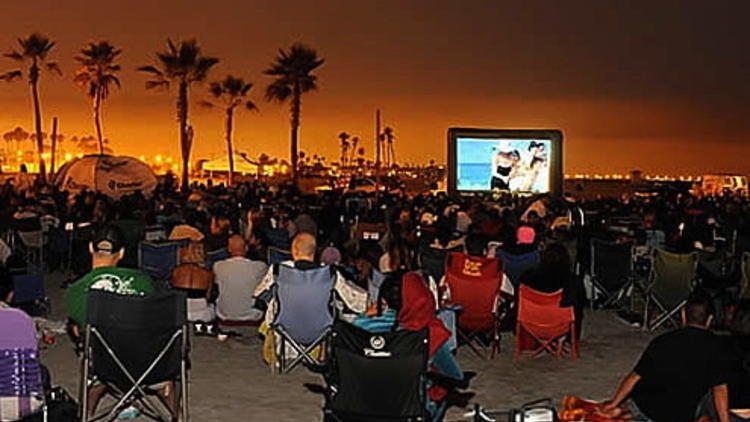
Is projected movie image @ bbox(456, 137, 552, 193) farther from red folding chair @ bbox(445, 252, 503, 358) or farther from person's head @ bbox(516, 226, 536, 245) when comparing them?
red folding chair @ bbox(445, 252, 503, 358)

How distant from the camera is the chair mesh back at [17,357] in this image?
19.4ft

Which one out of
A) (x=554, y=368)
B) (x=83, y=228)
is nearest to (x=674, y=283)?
(x=554, y=368)

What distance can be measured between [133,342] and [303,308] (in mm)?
2551

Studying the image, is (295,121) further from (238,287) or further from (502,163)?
(238,287)

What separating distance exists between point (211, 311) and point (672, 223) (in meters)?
10.3

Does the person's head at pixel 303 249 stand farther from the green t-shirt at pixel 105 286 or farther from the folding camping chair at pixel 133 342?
the folding camping chair at pixel 133 342

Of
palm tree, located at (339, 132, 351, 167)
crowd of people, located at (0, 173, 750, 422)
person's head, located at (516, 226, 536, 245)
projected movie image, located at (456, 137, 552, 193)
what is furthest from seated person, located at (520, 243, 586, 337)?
palm tree, located at (339, 132, 351, 167)

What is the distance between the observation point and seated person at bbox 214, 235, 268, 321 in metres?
10.8

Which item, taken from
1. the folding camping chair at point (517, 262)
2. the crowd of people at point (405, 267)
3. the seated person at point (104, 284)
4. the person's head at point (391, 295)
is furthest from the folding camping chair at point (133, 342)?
the folding camping chair at point (517, 262)

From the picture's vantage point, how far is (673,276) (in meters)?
11.8

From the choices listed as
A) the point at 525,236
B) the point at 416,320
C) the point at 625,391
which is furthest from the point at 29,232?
the point at 625,391

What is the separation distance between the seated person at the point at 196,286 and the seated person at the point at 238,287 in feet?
0.42

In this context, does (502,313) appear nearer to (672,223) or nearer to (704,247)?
(704,247)

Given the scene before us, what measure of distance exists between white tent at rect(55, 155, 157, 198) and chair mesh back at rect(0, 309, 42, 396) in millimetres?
26924
